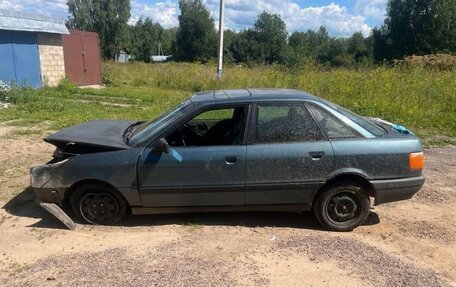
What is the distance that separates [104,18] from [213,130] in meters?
60.9

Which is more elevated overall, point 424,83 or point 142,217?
point 424,83

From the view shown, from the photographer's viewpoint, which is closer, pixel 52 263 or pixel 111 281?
pixel 111 281

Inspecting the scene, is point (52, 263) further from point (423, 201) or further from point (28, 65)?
point (28, 65)

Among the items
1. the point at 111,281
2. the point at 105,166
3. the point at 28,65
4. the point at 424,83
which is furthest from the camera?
the point at 28,65

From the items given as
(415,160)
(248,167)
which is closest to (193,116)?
(248,167)

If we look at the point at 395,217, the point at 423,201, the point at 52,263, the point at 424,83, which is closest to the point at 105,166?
the point at 52,263

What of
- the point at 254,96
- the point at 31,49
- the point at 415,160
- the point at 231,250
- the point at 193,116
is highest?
the point at 31,49

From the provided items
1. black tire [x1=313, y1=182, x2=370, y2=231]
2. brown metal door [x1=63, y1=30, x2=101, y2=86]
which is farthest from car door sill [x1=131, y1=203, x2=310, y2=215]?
brown metal door [x1=63, y1=30, x2=101, y2=86]

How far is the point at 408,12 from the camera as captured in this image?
169 ft

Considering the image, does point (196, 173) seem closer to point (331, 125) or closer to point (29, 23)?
point (331, 125)

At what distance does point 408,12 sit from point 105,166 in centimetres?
5538

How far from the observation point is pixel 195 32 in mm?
72500

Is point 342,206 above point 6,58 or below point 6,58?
below

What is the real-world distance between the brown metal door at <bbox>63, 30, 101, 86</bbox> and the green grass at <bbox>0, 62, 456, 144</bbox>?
197 cm
